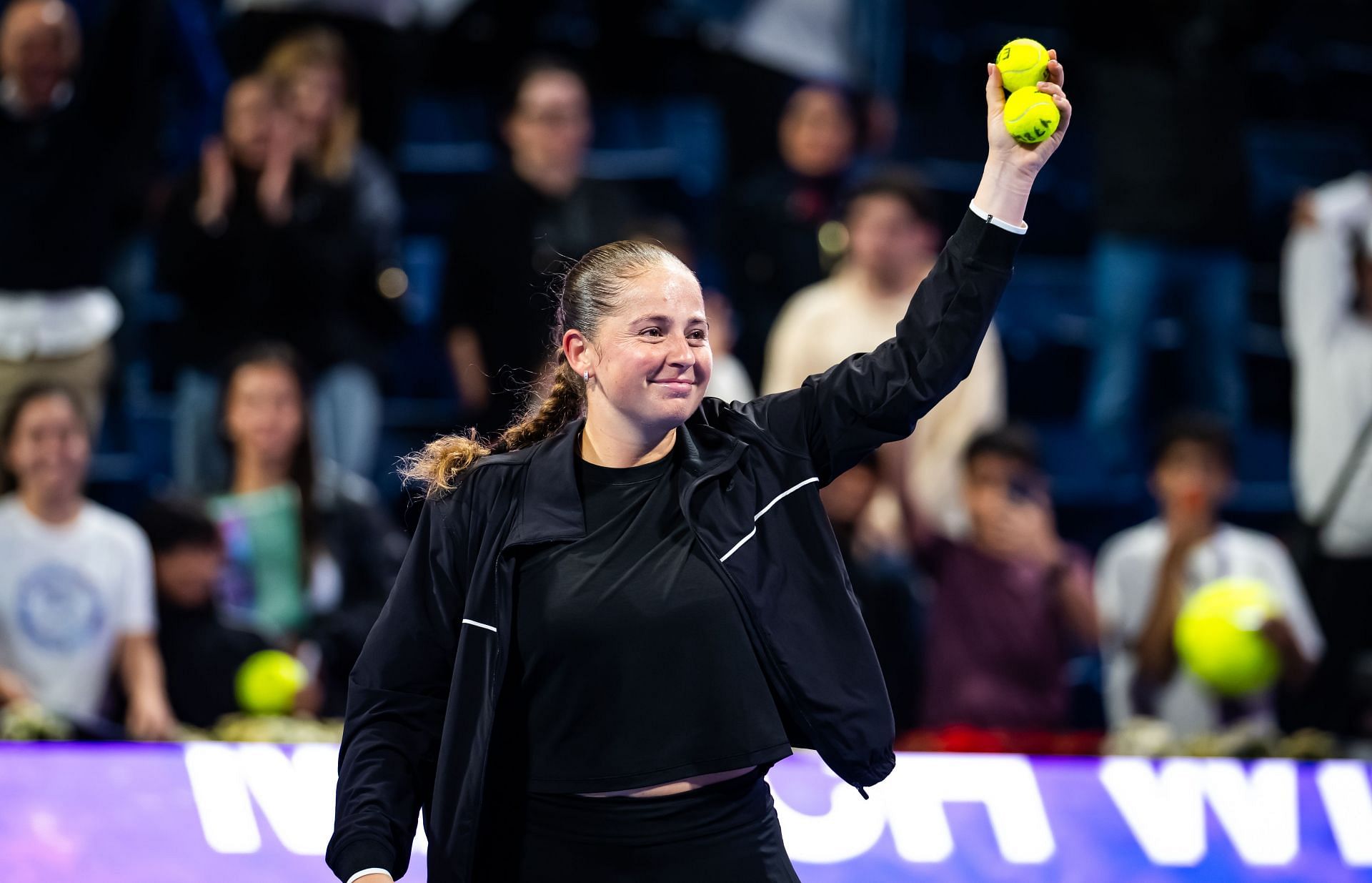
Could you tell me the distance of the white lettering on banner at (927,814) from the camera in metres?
4.10

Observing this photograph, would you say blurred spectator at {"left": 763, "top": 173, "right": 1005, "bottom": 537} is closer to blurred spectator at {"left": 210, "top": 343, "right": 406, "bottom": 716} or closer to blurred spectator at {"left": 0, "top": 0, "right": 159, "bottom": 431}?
blurred spectator at {"left": 210, "top": 343, "right": 406, "bottom": 716}

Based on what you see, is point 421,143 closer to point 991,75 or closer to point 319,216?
point 319,216

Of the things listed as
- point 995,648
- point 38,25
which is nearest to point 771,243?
point 995,648

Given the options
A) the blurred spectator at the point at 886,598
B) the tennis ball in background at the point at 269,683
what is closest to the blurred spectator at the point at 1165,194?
the blurred spectator at the point at 886,598

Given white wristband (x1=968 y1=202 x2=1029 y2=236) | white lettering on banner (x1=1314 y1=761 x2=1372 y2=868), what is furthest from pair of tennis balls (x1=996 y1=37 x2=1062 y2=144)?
white lettering on banner (x1=1314 y1=761 x2=1372 y2=868)

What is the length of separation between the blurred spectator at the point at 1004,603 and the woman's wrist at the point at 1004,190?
319 cm

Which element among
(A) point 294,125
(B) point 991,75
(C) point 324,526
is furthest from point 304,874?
(A) point 294,125

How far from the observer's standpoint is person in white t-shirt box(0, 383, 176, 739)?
5.30 meters

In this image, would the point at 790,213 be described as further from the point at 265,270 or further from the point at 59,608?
the point at 59,608

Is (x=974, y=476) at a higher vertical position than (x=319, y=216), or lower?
lower

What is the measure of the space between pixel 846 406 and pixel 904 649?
3123 mm

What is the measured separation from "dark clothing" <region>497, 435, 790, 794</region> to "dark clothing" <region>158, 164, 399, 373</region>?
12.1 ft

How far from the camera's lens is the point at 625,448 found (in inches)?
101

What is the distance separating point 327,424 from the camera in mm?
5984
